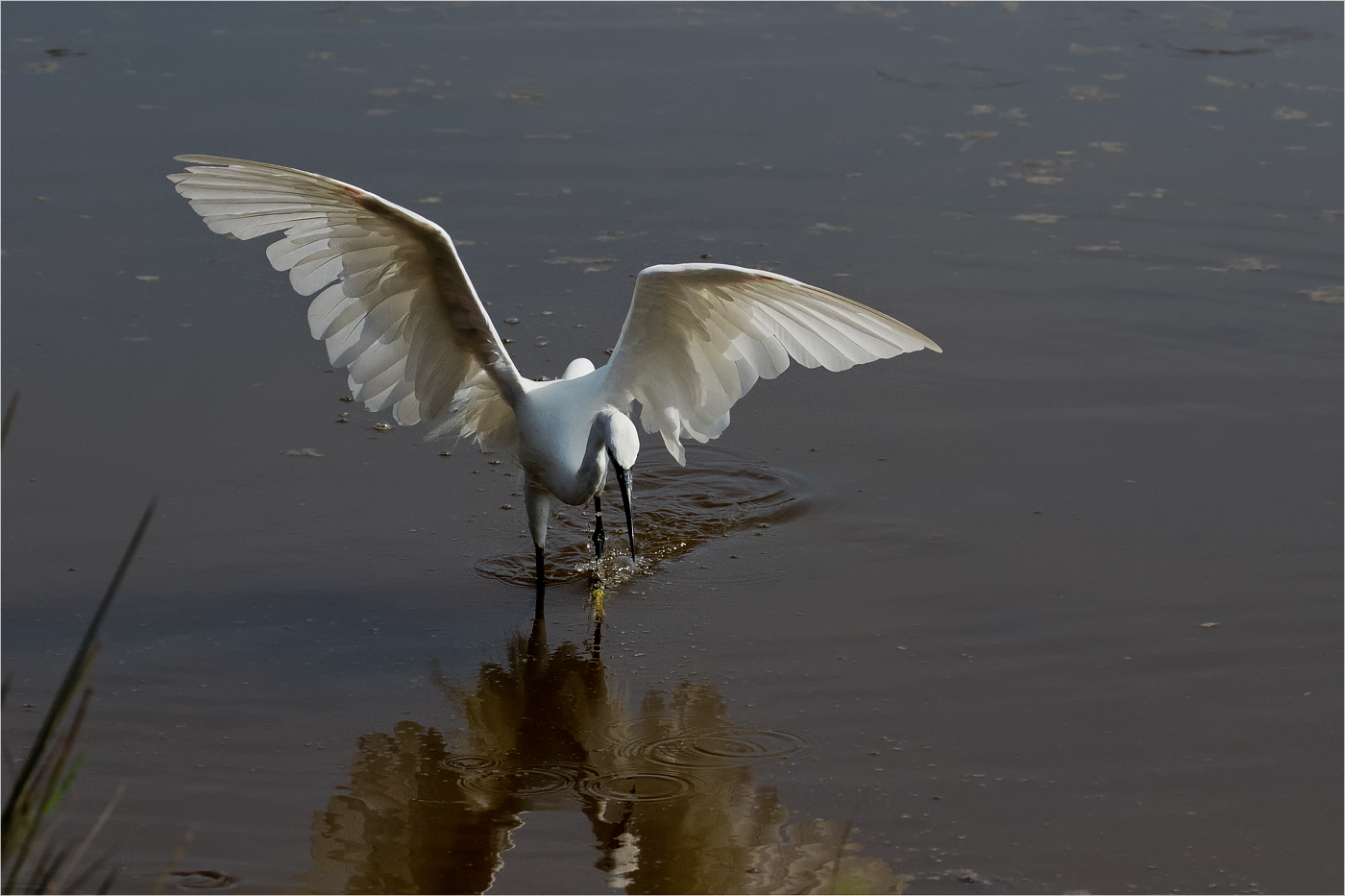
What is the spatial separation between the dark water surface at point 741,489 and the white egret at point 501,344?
1.88ft

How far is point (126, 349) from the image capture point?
690 cm

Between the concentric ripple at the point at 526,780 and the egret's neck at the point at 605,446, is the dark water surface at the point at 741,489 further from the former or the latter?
the egret's neck at the point at 605,446

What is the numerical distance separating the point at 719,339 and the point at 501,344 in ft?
2.49

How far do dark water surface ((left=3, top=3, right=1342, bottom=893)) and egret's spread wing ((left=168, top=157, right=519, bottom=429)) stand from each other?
2.38 ft

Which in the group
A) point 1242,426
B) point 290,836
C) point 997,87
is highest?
point 997,87

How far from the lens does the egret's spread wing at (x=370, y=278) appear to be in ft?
14.4

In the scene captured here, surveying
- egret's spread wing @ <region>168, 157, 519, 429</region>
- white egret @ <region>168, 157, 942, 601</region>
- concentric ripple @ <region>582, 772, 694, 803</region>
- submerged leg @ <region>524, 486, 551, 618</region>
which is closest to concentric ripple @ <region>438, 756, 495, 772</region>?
concentric ripple @ <region>582, 772, 694, 803</region>

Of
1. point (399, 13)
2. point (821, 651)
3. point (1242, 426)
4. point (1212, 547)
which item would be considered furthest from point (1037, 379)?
point (399, 13)

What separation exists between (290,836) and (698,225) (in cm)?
508

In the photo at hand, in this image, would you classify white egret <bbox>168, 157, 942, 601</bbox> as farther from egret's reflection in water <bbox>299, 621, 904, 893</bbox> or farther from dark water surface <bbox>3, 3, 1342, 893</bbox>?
egret's reflection in water <bbox>299, 621, 904, 893</bbox>

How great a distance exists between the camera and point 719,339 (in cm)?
476

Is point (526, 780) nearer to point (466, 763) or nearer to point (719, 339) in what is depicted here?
point (466, 763)

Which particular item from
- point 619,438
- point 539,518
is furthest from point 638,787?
point 539,518

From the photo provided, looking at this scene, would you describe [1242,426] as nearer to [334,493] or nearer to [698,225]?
[698,225]
